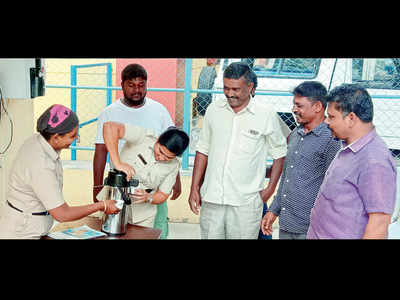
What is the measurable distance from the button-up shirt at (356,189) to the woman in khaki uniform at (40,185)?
1133mm

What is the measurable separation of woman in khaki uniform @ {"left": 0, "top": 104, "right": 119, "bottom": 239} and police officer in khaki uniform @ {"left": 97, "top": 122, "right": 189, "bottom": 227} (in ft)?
1.06

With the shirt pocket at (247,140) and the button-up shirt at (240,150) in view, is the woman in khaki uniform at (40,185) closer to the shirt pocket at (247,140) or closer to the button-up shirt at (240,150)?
the button-up shirt at (240,150)

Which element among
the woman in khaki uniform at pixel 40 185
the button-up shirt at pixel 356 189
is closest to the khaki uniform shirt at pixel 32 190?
the woman in khaki uniform at pixel 40 185

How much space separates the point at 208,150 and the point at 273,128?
0.44 meters

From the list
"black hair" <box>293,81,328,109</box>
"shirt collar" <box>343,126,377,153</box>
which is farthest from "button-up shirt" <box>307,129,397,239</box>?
"black hair" <box>293,81,328,109</box>

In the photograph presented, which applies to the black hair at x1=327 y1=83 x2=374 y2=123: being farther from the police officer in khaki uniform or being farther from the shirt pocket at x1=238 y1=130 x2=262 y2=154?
the police officer in khaki uniform

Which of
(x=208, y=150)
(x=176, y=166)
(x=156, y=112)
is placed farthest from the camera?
(x=156, y=112)

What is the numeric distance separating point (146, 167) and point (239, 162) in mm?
562

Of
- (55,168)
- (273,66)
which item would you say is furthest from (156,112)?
(273,66)

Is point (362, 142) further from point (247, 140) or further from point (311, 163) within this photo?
point (247, 140)

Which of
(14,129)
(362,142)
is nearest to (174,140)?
(362,142)

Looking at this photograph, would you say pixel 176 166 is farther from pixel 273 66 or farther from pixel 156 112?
pixel 273 66

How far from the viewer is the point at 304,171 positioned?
3.00 m
